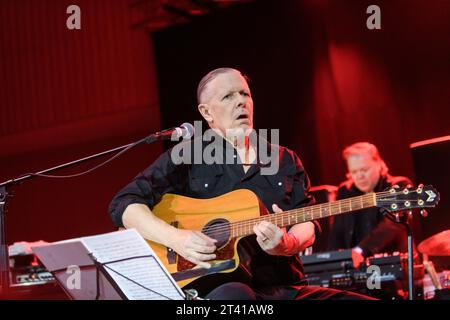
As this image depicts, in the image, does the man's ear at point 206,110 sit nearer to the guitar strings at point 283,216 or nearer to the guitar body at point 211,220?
the guitar body at point 211,220

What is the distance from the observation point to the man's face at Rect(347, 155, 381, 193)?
5949 mm

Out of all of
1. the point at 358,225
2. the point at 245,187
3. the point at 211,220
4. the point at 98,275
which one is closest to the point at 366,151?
the point at 358,225

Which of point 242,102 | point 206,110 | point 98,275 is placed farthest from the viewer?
point 206,110

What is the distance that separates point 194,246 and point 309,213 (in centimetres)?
58

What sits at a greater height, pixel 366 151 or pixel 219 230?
pixel 366 151

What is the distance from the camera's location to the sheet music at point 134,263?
2639 millimetres

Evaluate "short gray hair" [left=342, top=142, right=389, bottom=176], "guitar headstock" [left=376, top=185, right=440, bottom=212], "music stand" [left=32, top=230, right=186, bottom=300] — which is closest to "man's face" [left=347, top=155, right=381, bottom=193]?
"short gray hair" [left=342, top=142, right=389, bottom=176]

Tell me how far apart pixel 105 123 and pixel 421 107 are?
3292 millimetres

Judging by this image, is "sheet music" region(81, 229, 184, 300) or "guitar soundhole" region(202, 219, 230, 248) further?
"guitar soundhole" region(202, 219, 230, 248)

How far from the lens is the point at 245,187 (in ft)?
11.3

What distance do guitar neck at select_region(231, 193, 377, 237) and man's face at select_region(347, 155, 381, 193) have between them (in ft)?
9.62

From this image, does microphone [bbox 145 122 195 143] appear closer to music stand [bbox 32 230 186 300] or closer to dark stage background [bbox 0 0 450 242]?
music stand [bbox 32 230 186 300]

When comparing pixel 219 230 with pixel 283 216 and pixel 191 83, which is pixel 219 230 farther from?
pixel 191 83
